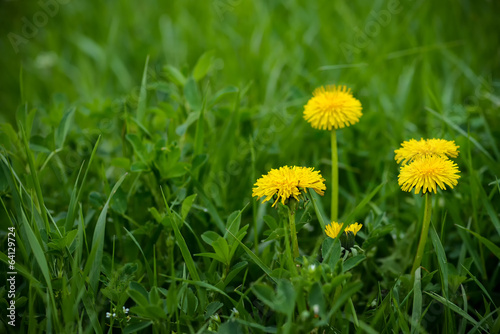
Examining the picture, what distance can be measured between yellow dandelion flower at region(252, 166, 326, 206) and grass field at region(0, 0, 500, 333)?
0.07 meters

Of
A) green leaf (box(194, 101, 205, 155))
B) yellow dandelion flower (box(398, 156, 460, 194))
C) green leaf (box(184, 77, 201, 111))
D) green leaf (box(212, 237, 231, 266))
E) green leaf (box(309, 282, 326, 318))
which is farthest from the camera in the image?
green leaf (box(184, 77, 201, 111))

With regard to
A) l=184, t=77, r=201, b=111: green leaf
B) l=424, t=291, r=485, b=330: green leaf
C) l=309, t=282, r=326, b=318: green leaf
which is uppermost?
l=184, t=77, r=201, b=111: green leaf

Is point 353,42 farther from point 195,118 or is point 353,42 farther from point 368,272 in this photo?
point 368,272

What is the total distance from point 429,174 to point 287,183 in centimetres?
37

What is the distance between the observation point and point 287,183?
118 cm

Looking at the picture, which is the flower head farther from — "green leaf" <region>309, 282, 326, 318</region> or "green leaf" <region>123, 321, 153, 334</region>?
"green leaf" <region>123, 321, 153, 334</region>

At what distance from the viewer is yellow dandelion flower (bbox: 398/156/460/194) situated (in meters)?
1.17

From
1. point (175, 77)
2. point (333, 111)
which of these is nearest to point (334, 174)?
point (333, 111)

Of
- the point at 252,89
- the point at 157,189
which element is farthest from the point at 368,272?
the point at 252,89

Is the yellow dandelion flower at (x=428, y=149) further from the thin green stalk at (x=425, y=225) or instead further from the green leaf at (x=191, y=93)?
the green leaf at (x=191, y=93)

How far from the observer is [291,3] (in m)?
3.27

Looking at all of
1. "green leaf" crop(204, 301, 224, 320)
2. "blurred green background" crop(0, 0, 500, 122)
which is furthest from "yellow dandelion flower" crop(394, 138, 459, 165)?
"blurred green background" crop(0, 0, 500, 122)

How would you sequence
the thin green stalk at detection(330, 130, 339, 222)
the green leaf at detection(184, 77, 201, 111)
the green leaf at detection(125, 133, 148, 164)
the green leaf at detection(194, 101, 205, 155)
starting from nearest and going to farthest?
the thin green stalk at detection(330, 130, 339, 222), the green leaf at detection(125, 133, 148, 164), the green leaf at detection(194, 101, 205, 155), the green leaf at detection(184, 77, 201, 111)

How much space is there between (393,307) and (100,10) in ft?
10.5
